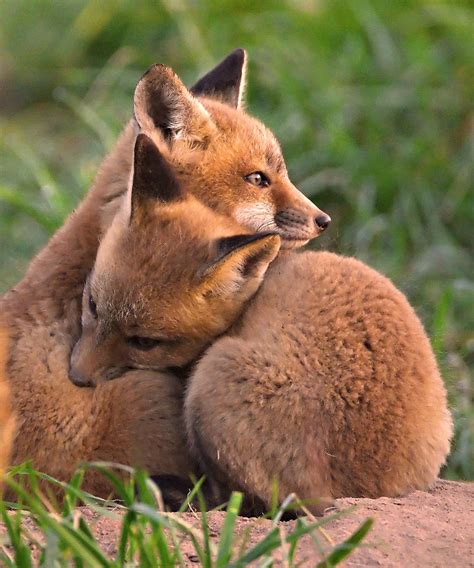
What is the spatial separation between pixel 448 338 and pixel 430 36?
4007 mm

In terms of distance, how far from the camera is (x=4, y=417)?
503cm

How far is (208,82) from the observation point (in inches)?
274

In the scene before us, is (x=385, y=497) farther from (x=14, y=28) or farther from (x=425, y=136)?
(x=14, y=28)

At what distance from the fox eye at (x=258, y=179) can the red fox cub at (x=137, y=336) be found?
72 cm

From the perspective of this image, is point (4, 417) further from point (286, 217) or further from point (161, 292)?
point (286, 217)

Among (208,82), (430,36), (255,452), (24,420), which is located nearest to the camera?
(255,452)

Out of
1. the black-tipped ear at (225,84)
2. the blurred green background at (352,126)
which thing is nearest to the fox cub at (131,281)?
the black-tipped ear at (225,84)

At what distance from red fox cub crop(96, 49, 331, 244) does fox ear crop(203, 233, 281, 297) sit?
669 millimetres

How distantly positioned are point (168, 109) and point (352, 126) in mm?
4419

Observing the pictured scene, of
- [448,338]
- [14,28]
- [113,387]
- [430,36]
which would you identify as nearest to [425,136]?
[430,36]

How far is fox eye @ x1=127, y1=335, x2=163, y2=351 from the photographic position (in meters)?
5.22

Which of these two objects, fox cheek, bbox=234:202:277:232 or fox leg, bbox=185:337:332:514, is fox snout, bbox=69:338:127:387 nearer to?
fox leg, bbox=185:337:332:514

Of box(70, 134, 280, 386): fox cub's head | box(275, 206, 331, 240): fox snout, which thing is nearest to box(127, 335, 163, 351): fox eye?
box(70, 134, 280, 386): fox cub's head

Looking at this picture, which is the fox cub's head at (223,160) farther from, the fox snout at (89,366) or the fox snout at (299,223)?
the fox snout at (89,366)
